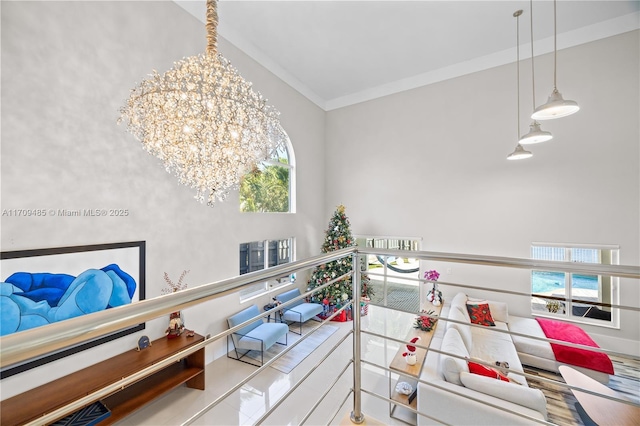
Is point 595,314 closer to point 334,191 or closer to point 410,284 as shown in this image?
point 410,284

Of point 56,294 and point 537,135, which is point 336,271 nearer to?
point 537,135

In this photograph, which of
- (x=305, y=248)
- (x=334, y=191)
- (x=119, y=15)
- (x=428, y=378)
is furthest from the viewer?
(x=334, y=191)

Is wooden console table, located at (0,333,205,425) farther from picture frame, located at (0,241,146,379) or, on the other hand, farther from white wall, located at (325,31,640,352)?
white wall, located at (325,31,640,352)

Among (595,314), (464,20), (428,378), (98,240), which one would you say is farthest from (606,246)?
(98,240)

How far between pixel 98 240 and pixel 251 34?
3.65 m

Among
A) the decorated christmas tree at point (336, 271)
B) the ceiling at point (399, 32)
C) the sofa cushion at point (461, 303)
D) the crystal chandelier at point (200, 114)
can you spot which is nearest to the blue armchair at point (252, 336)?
the decorated christmas tree at point (336, 271)

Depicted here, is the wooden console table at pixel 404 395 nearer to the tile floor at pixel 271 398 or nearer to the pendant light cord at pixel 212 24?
the tile floor at pixel 271 398

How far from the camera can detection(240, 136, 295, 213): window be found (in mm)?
4344

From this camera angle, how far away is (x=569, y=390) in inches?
130

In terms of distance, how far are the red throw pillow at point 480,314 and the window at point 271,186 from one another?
3626 mm

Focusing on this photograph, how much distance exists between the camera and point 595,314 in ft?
13.5

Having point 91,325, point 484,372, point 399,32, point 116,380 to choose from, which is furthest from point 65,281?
point 399,32

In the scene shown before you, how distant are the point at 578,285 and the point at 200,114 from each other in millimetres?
6034

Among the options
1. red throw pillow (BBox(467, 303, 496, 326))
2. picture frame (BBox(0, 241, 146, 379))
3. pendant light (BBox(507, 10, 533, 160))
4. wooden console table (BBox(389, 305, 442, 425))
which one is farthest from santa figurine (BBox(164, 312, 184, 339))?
pendant light (BBox(507, 10, 533, 160))
